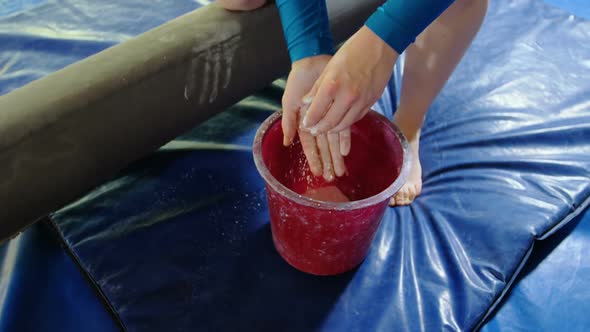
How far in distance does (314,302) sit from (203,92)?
1.72ft

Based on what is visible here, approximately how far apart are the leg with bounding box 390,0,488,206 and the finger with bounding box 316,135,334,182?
0.79ft

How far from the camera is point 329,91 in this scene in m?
0.61

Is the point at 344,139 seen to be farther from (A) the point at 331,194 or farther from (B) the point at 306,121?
(A) the point at 331,194

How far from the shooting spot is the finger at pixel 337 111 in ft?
2.03

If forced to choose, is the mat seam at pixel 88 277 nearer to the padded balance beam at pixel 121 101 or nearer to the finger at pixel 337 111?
Result: the padded balance beam at pixel 121 101

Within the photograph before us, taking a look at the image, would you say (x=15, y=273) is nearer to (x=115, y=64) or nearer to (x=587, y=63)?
(x=115, y=64)

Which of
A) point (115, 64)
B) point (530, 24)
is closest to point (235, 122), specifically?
point (115, 64)

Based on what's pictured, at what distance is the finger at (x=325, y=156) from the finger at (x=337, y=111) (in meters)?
0.11

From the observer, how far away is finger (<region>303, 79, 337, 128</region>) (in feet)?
2.00

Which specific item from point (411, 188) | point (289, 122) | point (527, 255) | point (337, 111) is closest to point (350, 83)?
point (337, 111)

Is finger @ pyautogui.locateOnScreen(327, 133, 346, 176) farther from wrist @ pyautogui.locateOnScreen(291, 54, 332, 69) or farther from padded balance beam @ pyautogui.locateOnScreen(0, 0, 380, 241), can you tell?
padded balance beam @ pyautogui.locateOnScreen(0, 0, 380, 241)

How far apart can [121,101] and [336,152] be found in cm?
44

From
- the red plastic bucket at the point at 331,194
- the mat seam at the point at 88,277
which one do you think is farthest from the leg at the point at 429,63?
the mat seam at the point at 88,277

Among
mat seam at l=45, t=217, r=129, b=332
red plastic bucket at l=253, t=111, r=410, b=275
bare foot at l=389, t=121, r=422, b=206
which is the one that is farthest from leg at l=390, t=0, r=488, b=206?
mat seam at l=45, t=217, r=129, b=332
